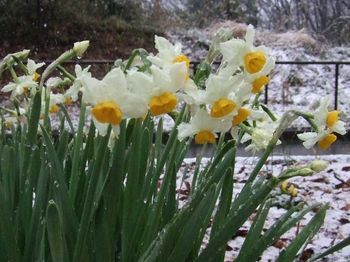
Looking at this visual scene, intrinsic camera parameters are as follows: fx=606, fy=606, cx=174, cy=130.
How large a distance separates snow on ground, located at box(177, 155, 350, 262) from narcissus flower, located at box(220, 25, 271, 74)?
3.47 ft

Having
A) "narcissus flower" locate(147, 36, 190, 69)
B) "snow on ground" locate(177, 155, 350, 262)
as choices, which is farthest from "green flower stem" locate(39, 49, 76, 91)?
"snow on ground" locate(177, 155, 350, 262)

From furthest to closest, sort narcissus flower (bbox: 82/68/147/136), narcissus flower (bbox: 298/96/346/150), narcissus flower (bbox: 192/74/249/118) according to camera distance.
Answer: narcissus flower (bbox: 298/96/346/150), narcissus flower (bbox: 192/74/249/118), narcissus flower (bbox: 82/68/147/136)

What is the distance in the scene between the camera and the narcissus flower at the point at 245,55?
108 cm

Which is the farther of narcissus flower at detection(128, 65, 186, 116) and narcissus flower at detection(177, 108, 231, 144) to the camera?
narcissus flower at detection(177, 108, 231, 144)

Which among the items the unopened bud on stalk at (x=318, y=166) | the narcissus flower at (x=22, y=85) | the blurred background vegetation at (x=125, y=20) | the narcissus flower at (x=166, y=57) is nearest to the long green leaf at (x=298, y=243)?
the unopened bud on stalk at (x=318, y=166)

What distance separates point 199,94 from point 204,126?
7 cm

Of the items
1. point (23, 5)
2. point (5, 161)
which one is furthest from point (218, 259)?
point (23, 5)

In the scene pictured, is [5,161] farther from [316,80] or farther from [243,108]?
[316,80]

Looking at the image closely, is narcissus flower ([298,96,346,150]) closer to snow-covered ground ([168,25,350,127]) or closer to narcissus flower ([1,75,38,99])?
narcissus flower ([1,75,38,99])

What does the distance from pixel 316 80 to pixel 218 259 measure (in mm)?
8628

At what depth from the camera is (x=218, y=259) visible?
135 centimetres

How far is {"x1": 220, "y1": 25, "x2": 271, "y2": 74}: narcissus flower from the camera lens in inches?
42.3

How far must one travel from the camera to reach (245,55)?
1094 mm

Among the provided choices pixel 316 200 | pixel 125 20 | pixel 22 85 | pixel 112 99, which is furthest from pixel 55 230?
pixel 125 20
